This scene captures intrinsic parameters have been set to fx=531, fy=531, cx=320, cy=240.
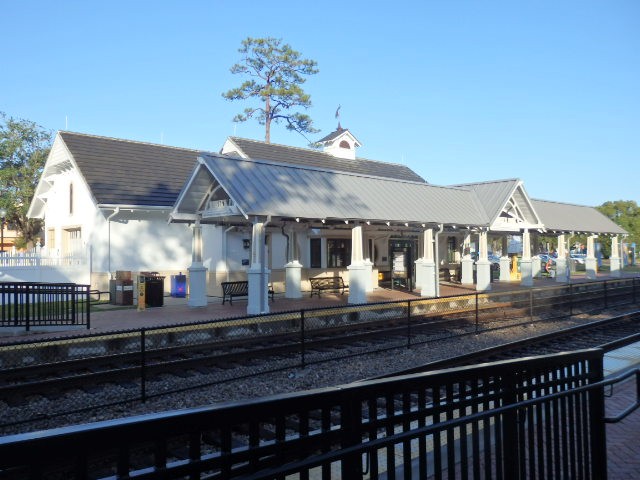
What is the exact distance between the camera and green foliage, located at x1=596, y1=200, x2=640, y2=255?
67125mm

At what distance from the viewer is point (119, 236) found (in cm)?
2308

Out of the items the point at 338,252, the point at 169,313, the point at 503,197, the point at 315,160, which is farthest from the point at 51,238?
the point at 503,197

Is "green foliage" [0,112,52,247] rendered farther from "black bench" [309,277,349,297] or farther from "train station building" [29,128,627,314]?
"black bench" [309,277,349,297]

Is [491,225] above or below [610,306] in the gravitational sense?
above

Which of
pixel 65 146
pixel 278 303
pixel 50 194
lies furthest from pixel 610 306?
pixel 50 194

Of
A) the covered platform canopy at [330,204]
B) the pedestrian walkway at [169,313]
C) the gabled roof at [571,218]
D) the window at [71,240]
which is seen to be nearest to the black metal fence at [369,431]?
the pedestrian walkway at [169,313]

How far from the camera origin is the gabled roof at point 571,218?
107 feet

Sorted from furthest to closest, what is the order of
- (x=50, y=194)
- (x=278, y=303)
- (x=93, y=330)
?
(x=50, y=194), (x=278, y=303), (x=93, y=330)

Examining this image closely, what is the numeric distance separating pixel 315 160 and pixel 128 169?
1110 centimetres

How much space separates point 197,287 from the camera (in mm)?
19141

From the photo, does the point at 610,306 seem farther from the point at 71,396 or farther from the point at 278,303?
the point at 71,396

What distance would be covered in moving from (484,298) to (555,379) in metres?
17.8

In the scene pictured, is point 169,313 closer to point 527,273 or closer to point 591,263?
point 527,273

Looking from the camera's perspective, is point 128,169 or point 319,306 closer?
point 319,306
